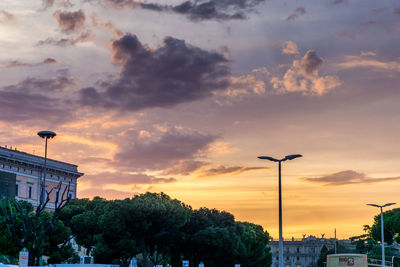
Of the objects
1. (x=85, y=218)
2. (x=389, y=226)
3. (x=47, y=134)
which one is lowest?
(x=85, y=218)

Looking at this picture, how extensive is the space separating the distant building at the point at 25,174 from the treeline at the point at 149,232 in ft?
Result: 28.9

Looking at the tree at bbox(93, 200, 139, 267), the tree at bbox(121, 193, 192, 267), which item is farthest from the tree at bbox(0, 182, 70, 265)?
the tree at bbox(121, 193, 192, 267)

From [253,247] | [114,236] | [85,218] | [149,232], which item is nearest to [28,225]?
[114,236]

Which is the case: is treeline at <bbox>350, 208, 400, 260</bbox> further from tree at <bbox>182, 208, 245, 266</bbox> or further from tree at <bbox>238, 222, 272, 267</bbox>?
tree at <bbox>182, 208, 245, 266</bbox>

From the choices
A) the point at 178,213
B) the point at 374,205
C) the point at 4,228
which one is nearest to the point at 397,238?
the point at 374,205

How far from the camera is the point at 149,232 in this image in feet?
256

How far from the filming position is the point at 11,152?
102250mm

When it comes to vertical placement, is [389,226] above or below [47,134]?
below

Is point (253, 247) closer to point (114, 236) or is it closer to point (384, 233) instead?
point (384, 233)

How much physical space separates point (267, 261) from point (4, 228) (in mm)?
74833

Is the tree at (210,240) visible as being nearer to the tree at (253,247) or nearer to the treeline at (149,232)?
the treeline at (149,232)

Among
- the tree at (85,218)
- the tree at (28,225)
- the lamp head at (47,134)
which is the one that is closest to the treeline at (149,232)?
the tree at (85,218)

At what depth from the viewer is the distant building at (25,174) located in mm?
99000

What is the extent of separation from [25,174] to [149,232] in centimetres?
3620
